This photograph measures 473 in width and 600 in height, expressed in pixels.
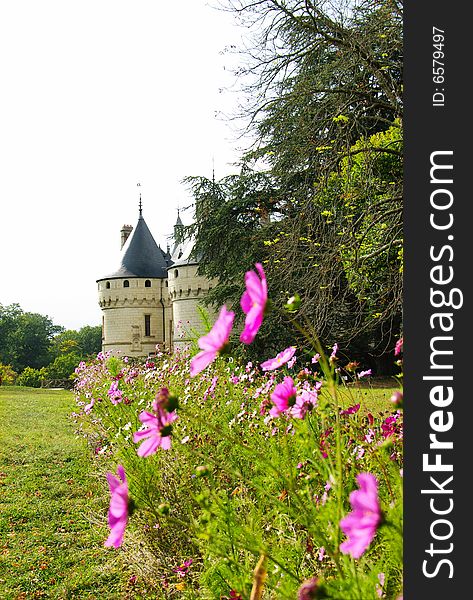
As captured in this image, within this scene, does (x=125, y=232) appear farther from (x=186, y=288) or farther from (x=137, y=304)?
(x=186, y=288)

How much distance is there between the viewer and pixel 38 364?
48.4m

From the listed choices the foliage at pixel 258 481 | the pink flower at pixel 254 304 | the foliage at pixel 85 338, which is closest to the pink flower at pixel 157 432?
the foliage at pixel 258 481

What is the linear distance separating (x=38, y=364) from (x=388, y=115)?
43371 millimetres

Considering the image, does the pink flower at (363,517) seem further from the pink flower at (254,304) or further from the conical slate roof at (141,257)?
the conical slate roof at (141,257)

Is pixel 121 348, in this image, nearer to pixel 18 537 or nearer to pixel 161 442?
pixel 18 537

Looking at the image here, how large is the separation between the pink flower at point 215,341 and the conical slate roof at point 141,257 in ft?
102

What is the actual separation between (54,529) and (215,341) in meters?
3.93

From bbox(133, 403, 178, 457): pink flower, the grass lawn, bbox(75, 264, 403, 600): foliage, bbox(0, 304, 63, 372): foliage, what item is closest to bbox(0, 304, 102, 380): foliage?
bbox(0, 304, 63, 372): foliage

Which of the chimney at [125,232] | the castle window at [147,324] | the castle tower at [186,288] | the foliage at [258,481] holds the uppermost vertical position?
the chimney at [125,232]

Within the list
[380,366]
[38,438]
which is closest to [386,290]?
[38,438]

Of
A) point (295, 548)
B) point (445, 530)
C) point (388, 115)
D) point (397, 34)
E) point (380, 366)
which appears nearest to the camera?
point (445, 530)

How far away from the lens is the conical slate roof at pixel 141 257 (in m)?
32.4

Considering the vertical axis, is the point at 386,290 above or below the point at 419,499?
above

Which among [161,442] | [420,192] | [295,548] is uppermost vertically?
[420,192]
